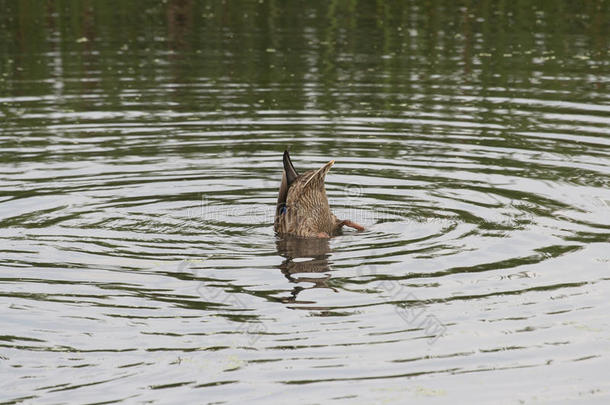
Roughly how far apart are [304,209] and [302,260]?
0.97 metres

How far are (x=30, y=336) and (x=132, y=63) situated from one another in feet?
46.8

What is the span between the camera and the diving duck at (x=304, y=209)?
37.3ft

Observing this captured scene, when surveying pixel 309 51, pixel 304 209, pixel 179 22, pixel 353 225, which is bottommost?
pixel 353 225

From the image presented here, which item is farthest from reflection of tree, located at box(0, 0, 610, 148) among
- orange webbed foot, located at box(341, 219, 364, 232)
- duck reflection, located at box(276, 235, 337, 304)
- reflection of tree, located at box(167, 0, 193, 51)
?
duck reflection, located at box(276, 235, 337, 304)

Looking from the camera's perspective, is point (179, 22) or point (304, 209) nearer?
point (304, 209)

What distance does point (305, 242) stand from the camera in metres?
11.4

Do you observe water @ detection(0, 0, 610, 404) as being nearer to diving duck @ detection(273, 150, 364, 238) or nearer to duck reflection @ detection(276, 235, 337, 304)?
duck reflection @ detection(276, 235, 337, 304)

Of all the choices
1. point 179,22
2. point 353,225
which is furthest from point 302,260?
point 179,22

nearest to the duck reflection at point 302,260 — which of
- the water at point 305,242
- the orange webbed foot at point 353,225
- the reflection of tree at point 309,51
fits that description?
the water at point 305,242

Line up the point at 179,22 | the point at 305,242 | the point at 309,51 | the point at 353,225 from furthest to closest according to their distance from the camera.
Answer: the point at 179,22
the point at 309,51
the point at 353,225
the point at 305,242

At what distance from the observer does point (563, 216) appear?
11.9m

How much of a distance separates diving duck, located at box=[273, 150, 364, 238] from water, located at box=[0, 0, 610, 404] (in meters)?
0.26

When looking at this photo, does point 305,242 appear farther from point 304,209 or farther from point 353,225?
point 353,225

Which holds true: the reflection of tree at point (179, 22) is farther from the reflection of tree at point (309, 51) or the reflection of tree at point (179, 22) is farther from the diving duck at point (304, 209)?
the diving duck at point (304, 209)
